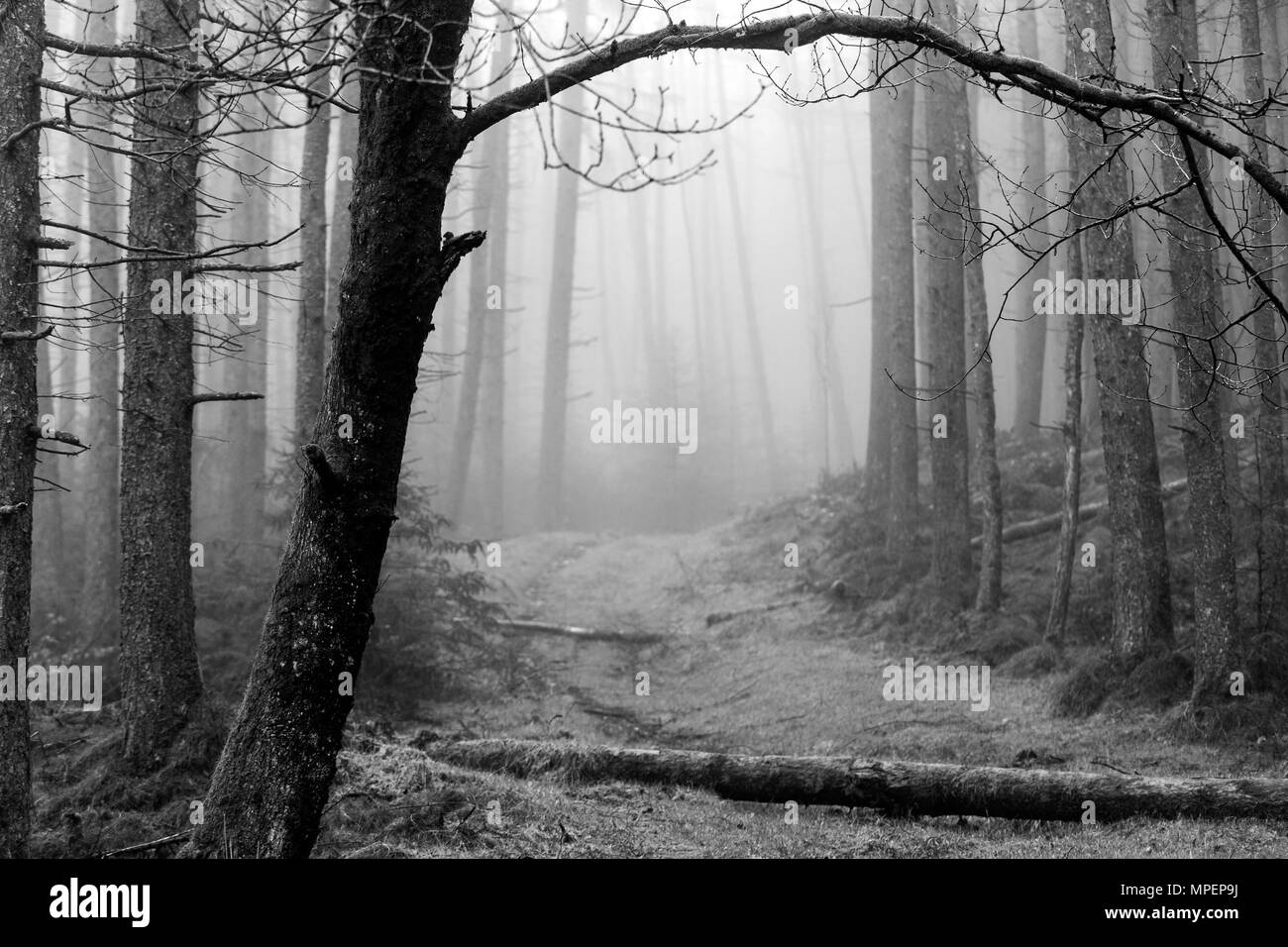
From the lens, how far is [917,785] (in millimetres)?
7418

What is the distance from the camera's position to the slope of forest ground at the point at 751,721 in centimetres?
679

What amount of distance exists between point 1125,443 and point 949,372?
4239 mm

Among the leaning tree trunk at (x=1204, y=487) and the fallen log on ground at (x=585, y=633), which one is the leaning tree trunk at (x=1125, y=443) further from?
the fallen log on ground at (x=585, y=633)

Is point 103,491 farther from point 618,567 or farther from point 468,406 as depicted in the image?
point 468,406

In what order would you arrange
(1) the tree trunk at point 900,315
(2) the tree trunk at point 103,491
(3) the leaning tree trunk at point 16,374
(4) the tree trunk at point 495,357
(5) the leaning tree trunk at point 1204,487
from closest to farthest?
(3) the leaning tree trunk at point 16,374
(5) the leaning tree trunk at point 1204,487
(2) the tree trunk at point 103,491
(1) the tree trunk at point 900,315
(4) the tree trunk at point 495,357

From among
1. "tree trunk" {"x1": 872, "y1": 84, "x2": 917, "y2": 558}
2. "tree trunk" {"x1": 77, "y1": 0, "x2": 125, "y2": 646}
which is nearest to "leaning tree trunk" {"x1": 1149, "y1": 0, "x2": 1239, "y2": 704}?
"tree trunk" {"x1": 872, "y1": 84, "x2": 917, "y2": 558}

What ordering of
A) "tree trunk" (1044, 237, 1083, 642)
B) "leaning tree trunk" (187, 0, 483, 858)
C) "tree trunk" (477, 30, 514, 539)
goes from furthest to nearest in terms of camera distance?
"tree trunk" (477, 30, 514, 539)
"tree trunk" (1044, 237, 1083, 642)
"leaning tree trunk" (187, 0, 483, 858)

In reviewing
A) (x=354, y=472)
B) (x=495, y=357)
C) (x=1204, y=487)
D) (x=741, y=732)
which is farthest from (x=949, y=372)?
(x=495, y=357)

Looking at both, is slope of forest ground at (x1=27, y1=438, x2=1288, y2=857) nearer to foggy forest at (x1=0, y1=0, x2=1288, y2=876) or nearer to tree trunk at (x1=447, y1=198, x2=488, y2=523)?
foggy forest at (x1=0, y1=0, x2=1288, y2=876)

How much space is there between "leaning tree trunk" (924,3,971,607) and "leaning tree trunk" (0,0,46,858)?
1062 centimetres

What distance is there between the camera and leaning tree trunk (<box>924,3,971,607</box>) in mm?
14203

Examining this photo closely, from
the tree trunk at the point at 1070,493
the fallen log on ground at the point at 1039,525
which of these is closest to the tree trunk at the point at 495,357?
the fallen log on ground at the point at 1039,525

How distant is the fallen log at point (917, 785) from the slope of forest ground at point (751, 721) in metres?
0.13
